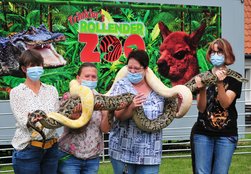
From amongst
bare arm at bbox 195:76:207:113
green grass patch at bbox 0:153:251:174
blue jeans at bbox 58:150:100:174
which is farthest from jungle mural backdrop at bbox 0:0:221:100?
bare arm at bbox 195:76:207:113

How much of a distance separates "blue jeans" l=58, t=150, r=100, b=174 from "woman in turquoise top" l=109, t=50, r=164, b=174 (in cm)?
25

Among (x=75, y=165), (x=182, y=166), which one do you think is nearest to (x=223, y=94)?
(x=75, y=165)

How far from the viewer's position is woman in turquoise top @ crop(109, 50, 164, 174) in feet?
18.1

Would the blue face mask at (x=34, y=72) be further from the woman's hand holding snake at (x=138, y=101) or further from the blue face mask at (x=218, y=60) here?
the blue face mask at (x=218, y=60)

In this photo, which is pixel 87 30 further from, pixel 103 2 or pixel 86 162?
pixel 86 162

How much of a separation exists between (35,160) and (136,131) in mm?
1081

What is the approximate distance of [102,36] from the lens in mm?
11531

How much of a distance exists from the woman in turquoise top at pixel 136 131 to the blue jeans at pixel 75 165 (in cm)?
25

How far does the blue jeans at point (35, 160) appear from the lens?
548 cm

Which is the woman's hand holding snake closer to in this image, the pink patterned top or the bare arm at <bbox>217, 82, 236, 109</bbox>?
the pink patterned top

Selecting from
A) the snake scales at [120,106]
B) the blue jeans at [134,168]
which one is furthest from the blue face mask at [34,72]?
the blue jeans at [134,168]

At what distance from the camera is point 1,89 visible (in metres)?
10.7

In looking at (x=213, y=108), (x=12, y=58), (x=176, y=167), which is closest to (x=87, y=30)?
(x=12, y=58)

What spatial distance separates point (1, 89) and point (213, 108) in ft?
19.0
